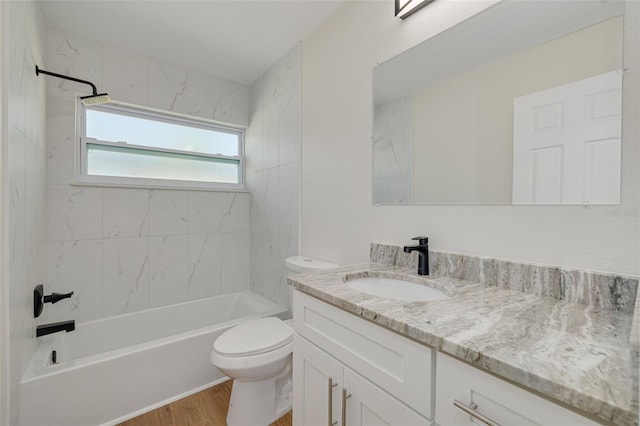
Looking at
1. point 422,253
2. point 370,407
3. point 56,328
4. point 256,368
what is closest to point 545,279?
point 422,253

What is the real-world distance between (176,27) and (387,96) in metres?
1.57

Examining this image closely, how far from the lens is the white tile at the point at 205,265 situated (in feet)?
8.07

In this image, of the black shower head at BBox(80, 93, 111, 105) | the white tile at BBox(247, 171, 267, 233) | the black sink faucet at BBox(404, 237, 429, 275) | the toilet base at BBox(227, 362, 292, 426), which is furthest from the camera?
the white tile at BBox(247, 171, 267, 233)

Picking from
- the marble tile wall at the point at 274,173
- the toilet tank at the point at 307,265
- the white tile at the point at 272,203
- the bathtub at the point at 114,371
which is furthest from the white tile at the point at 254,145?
the bathtub at the point at 114,371

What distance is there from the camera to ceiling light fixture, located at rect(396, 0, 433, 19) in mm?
1219

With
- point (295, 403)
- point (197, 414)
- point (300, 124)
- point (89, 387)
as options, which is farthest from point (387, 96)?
point (89, 387)

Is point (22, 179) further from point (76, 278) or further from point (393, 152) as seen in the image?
point (393, 152)

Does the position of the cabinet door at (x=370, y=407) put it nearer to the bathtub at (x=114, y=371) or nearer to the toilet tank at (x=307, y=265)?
the toilet tank at (x=307, y=265)

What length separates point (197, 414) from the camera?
1.62 meters

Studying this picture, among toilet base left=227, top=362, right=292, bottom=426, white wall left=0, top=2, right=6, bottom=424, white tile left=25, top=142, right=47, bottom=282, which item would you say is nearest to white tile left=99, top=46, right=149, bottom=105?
white tile left=25, top=142, right=47, bottom=282

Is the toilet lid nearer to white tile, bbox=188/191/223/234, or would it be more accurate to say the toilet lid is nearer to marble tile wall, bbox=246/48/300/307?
marble tile wall, bbox=246/48/300/307

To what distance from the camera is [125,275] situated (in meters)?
2.16

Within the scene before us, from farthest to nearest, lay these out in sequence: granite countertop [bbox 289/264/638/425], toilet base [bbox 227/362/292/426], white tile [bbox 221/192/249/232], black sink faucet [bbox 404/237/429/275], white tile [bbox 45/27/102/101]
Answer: white tile [bbox 221/192/249/232] < white tile [bbox 45/27/102/101] < toilet base [bbox 227/362/292/426] < black sink faucet [bbox 404/237/429/275] < granite countertop [bbox 289/264/638/425]

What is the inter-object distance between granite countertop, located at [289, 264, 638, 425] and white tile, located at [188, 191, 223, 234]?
1873 mm
